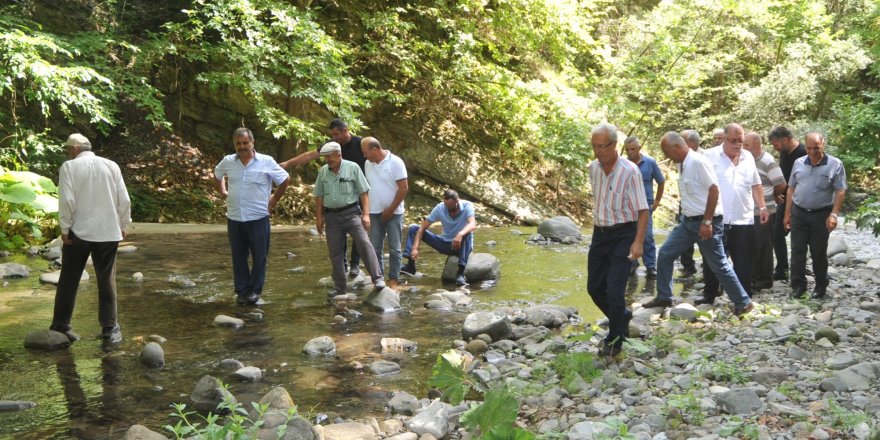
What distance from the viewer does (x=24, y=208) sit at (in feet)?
34.1

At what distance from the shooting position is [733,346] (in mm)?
5406

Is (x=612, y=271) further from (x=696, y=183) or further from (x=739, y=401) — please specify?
(x=696, y=183)

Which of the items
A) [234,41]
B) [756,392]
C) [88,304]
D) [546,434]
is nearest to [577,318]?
[756,392]

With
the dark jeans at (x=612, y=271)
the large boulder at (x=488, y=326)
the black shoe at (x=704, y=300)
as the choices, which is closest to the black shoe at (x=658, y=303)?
the black shoe at (x=704, y=300)

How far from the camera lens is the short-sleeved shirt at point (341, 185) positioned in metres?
7.49

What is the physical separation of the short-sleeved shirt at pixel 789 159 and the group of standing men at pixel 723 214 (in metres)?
0.01

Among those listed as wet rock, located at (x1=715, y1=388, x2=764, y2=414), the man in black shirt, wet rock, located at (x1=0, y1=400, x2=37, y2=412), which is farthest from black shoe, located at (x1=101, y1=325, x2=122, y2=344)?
the man in black shirt

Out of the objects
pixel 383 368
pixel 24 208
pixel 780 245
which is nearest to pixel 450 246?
pixel 383 368

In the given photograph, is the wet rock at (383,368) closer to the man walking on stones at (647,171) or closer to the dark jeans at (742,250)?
the dark jeans at (742,250)

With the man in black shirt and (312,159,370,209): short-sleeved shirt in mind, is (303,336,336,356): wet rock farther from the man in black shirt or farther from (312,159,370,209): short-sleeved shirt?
the man in black shirt

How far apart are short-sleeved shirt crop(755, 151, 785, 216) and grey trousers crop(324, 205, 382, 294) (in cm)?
437

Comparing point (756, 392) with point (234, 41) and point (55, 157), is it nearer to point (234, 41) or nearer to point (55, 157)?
point (234, 41)

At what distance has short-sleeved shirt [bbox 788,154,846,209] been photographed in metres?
6.96

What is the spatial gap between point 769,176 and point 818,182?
0.89 meters
